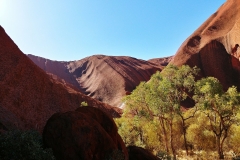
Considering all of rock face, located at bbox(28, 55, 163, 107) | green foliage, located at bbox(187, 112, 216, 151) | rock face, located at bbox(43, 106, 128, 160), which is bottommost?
green foliage, located at bbox(187, 112, 216, 151)

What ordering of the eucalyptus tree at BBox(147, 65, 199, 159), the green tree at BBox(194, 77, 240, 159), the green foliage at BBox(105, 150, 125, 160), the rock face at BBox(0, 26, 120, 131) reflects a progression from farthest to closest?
the rock face at BBox(0, 26, 120, 131) → the eucalyptus tree at BBox(147, 65, 199, 159) → the green tree at BBox(194, 77, 240, 159) → the green foliage at BBox(105, 150, 125, 160)

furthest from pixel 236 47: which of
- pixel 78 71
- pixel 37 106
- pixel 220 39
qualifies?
pixel 78 71

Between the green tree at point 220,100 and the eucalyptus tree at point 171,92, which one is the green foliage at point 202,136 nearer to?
the green tree at point 220,100

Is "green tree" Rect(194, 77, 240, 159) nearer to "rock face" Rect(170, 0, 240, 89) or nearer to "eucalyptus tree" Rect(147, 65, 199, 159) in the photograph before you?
→ "eucalyptus tree" Rect(147, 65, 199, 159)

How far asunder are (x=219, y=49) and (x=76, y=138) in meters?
78.1

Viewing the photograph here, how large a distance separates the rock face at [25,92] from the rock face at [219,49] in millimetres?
50293

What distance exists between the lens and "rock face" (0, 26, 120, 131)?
129 ft

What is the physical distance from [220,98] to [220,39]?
64.3 m

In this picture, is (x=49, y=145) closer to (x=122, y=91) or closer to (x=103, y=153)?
(x=103, y=153)

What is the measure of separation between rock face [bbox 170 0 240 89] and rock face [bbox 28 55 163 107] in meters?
33.3

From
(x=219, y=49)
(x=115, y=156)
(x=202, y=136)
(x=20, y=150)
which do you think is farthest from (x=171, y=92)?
(x=219, y=49)

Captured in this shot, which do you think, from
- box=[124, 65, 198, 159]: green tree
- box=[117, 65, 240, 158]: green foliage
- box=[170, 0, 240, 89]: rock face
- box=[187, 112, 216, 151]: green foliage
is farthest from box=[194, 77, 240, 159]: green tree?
box=[170, 0, 240, 89]: rock face

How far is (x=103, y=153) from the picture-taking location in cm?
1286

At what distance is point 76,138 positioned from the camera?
11.9 metres
